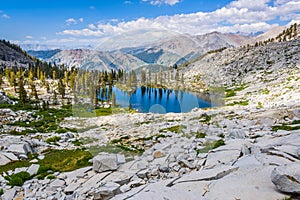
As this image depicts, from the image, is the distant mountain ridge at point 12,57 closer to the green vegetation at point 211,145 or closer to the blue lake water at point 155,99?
the blue lake water at point 155,99

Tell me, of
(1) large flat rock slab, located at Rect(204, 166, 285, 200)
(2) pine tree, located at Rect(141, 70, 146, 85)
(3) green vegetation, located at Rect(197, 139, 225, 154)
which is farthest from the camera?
(3) green vegetation, located at Rect(197, 139, 225, 154)

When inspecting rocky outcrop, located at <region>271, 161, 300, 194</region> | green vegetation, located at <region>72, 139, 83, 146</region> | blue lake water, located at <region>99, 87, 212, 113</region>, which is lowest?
green vegetation, located at <region>72, 139, 83, 146</region>

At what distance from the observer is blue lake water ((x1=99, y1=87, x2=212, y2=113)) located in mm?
12117

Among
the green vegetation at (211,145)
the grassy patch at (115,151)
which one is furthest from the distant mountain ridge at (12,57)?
the green vegetation at (211,145)

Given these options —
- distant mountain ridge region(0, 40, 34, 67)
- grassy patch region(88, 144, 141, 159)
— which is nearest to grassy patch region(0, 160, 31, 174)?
grassy patch region(88, 144, 141, 159)

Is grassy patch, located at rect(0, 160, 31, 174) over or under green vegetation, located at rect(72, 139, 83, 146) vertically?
over

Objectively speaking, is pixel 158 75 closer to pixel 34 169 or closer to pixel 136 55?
pixel 136 55

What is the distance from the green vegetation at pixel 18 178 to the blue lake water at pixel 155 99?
23.5 ft

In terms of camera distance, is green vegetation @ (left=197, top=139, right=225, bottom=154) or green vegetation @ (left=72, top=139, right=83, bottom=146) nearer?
green vegetation @ (left=197, top=139, right=225, bottom=154)

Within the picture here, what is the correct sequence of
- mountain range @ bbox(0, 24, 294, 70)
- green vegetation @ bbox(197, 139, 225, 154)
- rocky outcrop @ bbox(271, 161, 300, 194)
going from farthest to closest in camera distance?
1. green vegetation @ bbox(197, 139, 225, 154)
2. mountain range @ bbox(0, 24, 294, 70)
3. rocky outcrop @ bbox(271, 161, 300, 194)

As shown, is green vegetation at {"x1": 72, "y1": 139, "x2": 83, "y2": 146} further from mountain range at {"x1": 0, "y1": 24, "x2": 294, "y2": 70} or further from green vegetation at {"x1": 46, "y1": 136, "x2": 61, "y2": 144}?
mountain range at {"x1": 0, "y1": 24, "x2": 294, "y2": 70}

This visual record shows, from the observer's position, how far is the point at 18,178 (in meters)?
13.0

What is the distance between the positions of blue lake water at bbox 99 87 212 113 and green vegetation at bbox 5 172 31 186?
7149mm

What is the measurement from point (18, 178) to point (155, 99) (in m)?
9.02
